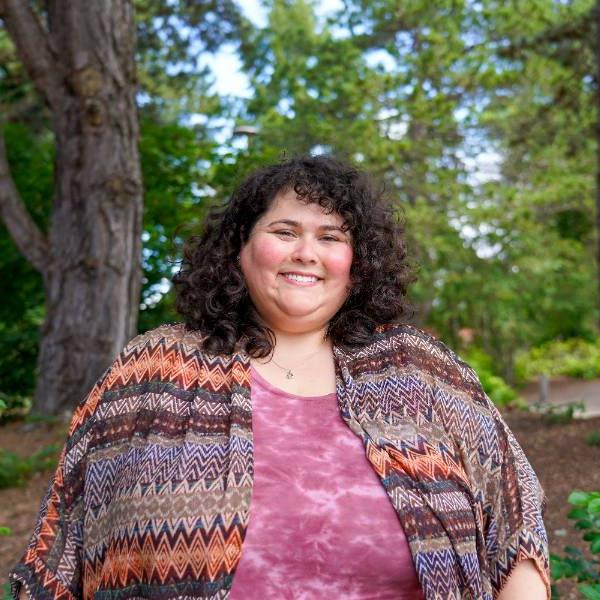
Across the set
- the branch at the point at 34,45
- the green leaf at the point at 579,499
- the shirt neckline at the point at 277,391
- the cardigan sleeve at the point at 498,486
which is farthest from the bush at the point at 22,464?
the green leaf at the point at 579,499

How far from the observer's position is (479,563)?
7.06 feet

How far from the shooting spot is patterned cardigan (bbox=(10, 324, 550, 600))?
202 cm

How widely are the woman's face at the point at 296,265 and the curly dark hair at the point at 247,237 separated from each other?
34mm

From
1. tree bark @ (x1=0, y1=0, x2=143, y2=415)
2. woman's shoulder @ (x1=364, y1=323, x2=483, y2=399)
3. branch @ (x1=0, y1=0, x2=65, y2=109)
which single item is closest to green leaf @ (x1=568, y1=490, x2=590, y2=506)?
woman's shoulder @ (x1=364, y1=323, x2=483, y2=399)

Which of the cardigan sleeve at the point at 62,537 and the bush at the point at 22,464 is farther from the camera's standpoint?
the bush at the point at 22,464

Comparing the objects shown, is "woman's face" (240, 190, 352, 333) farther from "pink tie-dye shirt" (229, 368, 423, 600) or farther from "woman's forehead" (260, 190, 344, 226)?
"pink tie-dye shirt" (229, 368, 423, 600)

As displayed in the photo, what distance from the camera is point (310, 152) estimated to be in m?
2.69

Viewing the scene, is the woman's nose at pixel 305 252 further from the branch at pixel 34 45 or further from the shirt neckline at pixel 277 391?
the branch at pixel 34 45

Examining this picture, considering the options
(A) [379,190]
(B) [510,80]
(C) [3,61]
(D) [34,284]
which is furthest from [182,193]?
(A) [379,190]

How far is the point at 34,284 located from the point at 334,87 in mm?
5352

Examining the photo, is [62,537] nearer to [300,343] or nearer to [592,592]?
[300,343]

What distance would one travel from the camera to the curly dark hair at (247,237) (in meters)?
2.41

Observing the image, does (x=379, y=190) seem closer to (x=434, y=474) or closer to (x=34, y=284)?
(x=434, y=474)

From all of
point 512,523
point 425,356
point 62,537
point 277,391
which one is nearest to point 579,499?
point 512,523
